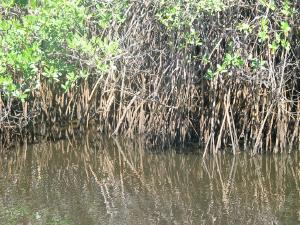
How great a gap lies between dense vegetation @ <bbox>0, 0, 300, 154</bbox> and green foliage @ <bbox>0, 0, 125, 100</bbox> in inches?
0.5

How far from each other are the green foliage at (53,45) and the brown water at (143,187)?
1.02 meters

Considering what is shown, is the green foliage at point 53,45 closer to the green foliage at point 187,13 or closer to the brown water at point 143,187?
the green foliage at point 187,13

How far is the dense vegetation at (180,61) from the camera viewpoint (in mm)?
7098

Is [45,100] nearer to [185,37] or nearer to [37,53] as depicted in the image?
[37,53]

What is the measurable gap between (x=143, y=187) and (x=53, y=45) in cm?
190

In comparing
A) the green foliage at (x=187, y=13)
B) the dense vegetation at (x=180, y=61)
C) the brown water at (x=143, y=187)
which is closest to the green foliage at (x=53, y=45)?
the dense vegetation at (x=180, y=61)

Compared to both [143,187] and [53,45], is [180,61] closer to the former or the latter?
[53,45]

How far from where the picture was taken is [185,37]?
23.6ft

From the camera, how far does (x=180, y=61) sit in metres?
7.62

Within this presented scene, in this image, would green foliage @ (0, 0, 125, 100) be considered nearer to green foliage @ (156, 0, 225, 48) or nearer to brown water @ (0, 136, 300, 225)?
green foliage @ (156, 0, 225, 48)

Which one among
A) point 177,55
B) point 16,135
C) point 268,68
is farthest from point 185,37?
point 16,135

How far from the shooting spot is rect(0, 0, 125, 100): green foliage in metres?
7.04

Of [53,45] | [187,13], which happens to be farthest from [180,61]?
[53,45]

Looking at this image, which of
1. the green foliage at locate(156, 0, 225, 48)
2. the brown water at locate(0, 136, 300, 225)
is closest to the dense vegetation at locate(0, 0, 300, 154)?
the green foliage at locate(156, 0, 225, 48)
